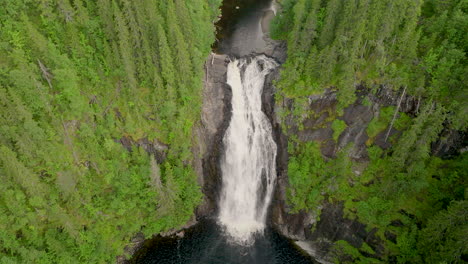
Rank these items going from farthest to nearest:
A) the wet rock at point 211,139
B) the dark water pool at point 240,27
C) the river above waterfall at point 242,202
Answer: the dark water pool at point 240,27, the wet rock at point 211,139, the river above waterfall at point 242,202

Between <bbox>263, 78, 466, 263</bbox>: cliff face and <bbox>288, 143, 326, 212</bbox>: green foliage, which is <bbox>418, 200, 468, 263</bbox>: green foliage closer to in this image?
<bbox>263, 78, 466, 263</bbox>: cliff face

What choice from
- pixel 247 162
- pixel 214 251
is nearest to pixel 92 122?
pixel 247 162

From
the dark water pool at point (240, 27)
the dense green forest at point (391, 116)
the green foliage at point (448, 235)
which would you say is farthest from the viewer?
the dark water pool at point (240, 27)

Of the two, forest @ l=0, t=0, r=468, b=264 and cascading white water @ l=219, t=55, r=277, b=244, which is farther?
cascading white water @ l=219, t=55, r=277, b=244

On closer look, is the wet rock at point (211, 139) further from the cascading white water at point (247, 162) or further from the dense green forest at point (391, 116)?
the dense green forest at point (391, 116)

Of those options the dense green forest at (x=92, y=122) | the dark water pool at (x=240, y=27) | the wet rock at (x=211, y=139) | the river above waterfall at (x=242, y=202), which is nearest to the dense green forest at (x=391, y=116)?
the river above waterfall at (x=242, y=202)

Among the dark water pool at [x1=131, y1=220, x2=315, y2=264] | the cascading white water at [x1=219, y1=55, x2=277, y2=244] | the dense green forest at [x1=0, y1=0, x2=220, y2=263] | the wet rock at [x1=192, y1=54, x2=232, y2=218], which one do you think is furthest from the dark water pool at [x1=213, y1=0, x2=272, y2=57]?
the dark water pool at [x1=131, y1=220, x2=315, y2=264]

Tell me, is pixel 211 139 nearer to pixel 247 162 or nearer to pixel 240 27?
pixel 247 162
